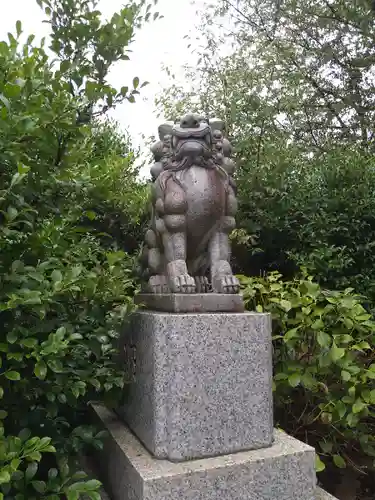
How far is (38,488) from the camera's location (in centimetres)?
148

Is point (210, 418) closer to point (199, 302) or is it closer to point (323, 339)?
point (199, 302)

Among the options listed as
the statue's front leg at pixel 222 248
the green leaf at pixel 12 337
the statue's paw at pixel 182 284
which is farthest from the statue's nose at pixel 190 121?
the green leaf at pixel 12 337

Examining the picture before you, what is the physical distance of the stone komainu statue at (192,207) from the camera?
2.12 meters

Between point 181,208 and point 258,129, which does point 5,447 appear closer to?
point 181,208

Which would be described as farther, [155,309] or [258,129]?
[258,129]

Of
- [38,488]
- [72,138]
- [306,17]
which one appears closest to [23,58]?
[72,138]

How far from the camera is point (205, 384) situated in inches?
73.4

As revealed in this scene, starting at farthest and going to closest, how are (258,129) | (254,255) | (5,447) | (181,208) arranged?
(258,129) → (254,255) → (181,208) → (5,447)


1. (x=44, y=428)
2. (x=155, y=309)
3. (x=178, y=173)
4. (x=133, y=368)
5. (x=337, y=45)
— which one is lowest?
(x=44, y=428)

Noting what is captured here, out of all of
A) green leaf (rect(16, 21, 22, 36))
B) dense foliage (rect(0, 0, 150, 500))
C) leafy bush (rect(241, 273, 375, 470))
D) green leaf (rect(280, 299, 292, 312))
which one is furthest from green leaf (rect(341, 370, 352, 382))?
green leaf (rect(16, 21, 22, 36))

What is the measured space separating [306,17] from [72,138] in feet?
24.4

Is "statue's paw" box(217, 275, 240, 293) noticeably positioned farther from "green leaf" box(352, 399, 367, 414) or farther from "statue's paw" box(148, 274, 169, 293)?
"green leaf" box(352, 399, 367, 414)

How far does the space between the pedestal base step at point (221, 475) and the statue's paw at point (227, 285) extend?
2.40ft

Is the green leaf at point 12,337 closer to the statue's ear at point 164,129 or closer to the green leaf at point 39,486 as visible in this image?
the green leaf at point 39,486
